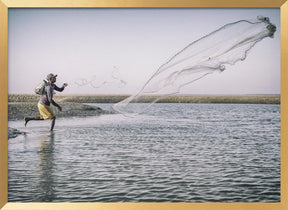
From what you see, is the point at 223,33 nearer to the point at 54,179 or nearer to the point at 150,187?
the point at 150,187

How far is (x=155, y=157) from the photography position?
5.11m

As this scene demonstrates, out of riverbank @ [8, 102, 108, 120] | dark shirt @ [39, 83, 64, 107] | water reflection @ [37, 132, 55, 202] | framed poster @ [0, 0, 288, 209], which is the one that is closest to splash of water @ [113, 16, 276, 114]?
framed poster @ [0, 0, 288, 209]

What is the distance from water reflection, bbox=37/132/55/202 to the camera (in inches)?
186

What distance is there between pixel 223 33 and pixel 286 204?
2.56 metres

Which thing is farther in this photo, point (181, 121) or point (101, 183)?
point (181, 121)

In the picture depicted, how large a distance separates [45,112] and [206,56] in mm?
2543

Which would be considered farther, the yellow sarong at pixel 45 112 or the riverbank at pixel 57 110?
the yellow sarong at pixel 45 112

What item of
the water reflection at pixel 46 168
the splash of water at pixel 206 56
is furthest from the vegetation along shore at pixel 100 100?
the water reflection at pixel 46 168

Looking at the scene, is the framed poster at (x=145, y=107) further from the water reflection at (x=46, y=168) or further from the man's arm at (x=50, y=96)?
the man's arm at (x=50, y=96)

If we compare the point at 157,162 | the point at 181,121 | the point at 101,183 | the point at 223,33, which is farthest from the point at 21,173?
the point at 223,33

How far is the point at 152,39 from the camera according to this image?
203 inches

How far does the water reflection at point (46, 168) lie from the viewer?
4718 mm

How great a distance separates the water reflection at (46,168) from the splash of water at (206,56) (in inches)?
54.7

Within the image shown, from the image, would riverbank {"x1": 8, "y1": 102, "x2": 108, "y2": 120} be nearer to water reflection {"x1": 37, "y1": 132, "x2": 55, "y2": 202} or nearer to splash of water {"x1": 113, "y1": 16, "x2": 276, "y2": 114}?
water reflection {"x1": 37, "y1": 132, "x2": 55, "y2": 202}
